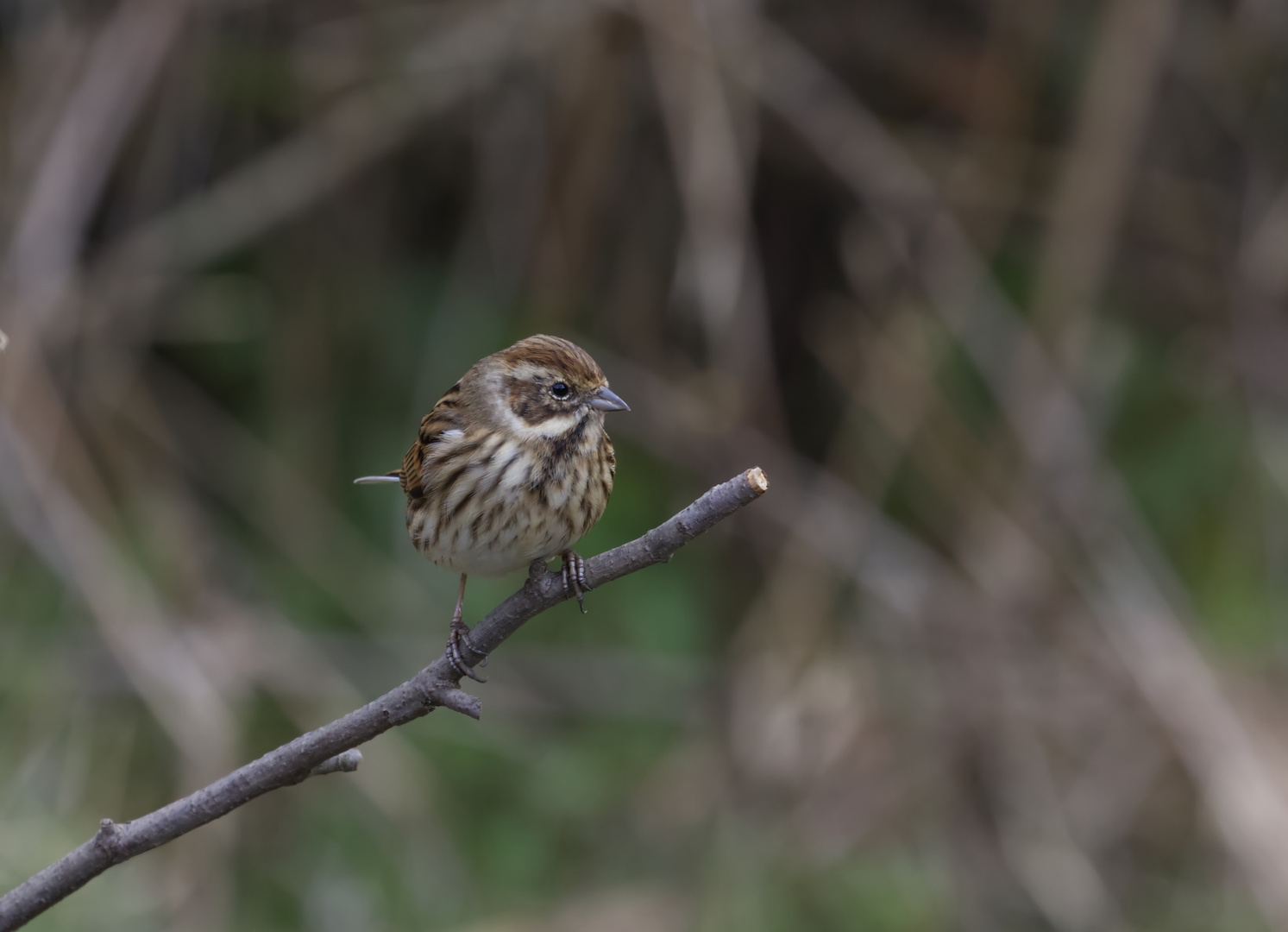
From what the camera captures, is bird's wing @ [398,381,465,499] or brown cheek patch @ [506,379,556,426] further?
bird's wing @ [398,381,465,499]

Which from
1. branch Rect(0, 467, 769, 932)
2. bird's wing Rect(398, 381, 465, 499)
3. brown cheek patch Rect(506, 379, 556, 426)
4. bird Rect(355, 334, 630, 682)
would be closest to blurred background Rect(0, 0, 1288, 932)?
bird's wing Rect(398, 381, 465, 499)

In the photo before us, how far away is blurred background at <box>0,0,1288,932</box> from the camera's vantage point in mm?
4340

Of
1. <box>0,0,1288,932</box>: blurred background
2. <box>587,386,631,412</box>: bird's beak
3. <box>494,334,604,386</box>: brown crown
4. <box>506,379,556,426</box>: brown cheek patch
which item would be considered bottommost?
<box>0,0,1288,932</box>: blurred background

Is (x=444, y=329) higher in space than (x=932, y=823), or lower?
higher

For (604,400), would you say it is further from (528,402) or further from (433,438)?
(433,438)

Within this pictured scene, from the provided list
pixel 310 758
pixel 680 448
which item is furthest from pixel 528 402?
pixel 680 448

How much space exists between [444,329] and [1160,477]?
2791 millimetres

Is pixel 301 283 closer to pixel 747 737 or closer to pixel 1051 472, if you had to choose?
pixel 747 737

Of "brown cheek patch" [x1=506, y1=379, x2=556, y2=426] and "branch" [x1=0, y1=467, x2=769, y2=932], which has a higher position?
"branch" [x1=0, y1=467, x2=769, y2=932]

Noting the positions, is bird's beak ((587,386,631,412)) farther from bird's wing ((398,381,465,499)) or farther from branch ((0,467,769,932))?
branch ((0,467,769,932))

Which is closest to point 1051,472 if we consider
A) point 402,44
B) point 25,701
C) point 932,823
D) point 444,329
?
point 932,823

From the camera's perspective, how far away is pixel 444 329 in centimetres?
489

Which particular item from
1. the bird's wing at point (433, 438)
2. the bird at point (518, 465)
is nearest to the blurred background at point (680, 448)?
the bird's wing at point (433, 438)

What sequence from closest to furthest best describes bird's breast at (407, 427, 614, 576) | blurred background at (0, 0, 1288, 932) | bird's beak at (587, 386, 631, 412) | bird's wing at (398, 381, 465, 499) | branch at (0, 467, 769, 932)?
1. branch at (0, 467, 769, 932)
2. bird's breast at (407, 427, 614, 576)
3. bird's beak at (587, 386, 631, 412)
4. bird's wing at (398, 381, 465, 499)
5. blurred background at (0, 0, 1288, 932)
